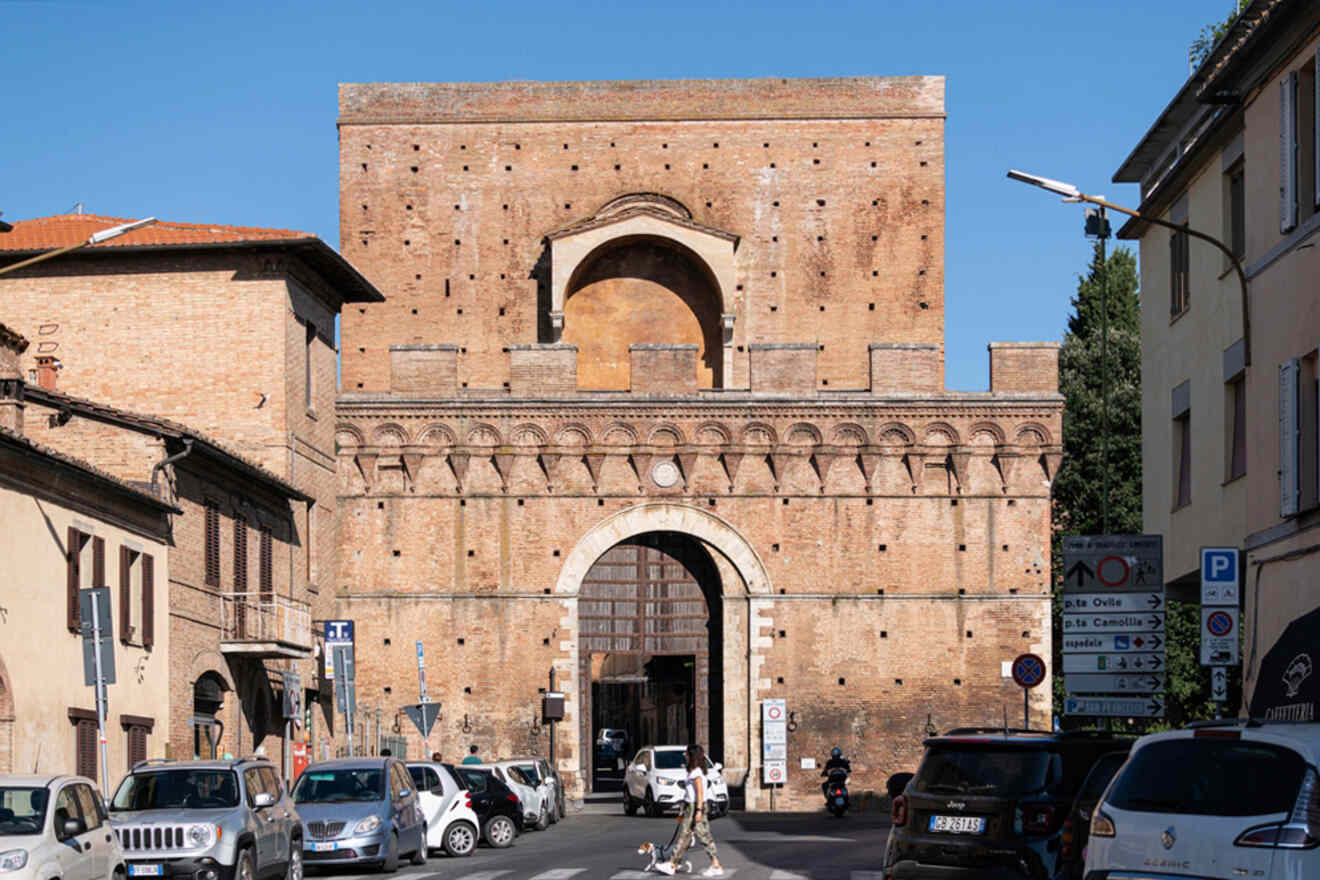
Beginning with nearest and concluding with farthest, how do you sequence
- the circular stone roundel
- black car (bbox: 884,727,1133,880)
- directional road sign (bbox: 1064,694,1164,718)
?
black car (bbox: 884,727,1133,880)
directional road sign (bbox: 1064,694,1164,718)
the circular stone roundel

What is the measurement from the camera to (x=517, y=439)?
134ft

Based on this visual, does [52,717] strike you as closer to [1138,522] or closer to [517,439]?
[517,439]

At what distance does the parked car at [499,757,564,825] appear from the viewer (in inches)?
1314

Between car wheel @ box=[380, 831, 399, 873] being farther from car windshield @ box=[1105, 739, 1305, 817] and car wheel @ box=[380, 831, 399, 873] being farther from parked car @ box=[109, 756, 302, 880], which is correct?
car windshield @ box=[1105, 739, 1305, 817]

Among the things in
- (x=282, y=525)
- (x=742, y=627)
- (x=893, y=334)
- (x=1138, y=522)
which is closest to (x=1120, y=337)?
(x=1138, y=522)

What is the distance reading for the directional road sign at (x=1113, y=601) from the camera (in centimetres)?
2155

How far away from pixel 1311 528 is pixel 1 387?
18249 millimetres

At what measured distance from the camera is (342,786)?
23.3 meters

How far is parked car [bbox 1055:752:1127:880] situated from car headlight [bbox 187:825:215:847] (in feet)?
25.1

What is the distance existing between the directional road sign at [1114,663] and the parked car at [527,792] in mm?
11930

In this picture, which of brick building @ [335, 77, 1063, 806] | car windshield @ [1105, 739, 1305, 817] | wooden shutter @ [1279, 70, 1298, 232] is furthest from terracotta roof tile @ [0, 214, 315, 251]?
car windshield @ [1105, 739, 1305, 817]

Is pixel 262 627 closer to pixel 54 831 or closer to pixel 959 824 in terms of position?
pixel 54 831

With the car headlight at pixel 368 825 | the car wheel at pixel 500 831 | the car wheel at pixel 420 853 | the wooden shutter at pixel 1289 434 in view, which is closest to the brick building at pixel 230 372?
the car wheel at pixel 500 831

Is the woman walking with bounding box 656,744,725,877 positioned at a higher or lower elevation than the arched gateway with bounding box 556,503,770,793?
lower
